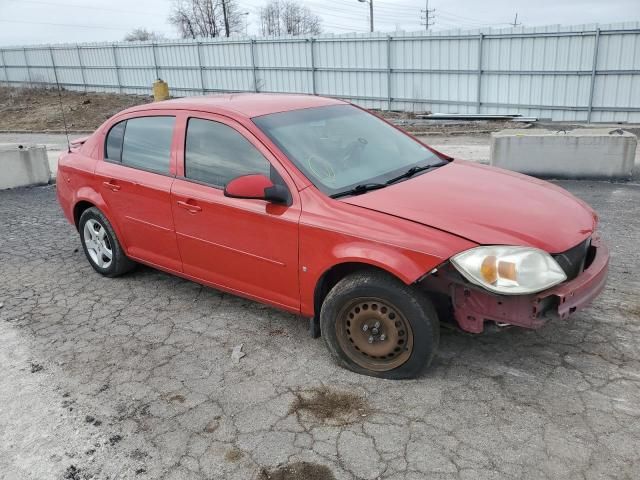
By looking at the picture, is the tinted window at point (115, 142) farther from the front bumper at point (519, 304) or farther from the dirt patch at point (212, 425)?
the front bumper at point (519, 304)

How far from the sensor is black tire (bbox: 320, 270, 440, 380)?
3189 mm

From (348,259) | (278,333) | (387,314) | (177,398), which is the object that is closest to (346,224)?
(348,259)

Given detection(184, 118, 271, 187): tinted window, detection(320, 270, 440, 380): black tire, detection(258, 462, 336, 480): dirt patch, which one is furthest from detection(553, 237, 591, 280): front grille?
detection(184, 118, 271, 187): tinted window

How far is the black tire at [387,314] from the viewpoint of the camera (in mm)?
3189

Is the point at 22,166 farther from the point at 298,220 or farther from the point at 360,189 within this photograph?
the point at 360,189

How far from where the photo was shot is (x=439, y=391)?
3326 mm

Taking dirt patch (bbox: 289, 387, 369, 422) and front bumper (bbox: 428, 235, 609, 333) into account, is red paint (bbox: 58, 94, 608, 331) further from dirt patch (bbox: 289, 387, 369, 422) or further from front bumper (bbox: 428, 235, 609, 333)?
dirt patch (bbox: 289, 387, 369, 422)

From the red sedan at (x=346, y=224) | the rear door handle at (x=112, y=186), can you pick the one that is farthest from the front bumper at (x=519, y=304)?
the rear door handle at (x=112, y=186)

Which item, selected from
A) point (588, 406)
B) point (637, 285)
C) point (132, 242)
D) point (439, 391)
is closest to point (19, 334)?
point (132, 242)

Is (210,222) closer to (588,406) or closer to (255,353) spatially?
(255,353)

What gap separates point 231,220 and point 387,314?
1.29 metres

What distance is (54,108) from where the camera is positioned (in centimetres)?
2533

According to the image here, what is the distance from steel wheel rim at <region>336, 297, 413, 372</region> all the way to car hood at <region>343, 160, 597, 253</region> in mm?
568

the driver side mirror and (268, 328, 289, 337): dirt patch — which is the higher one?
the driver side mirror
